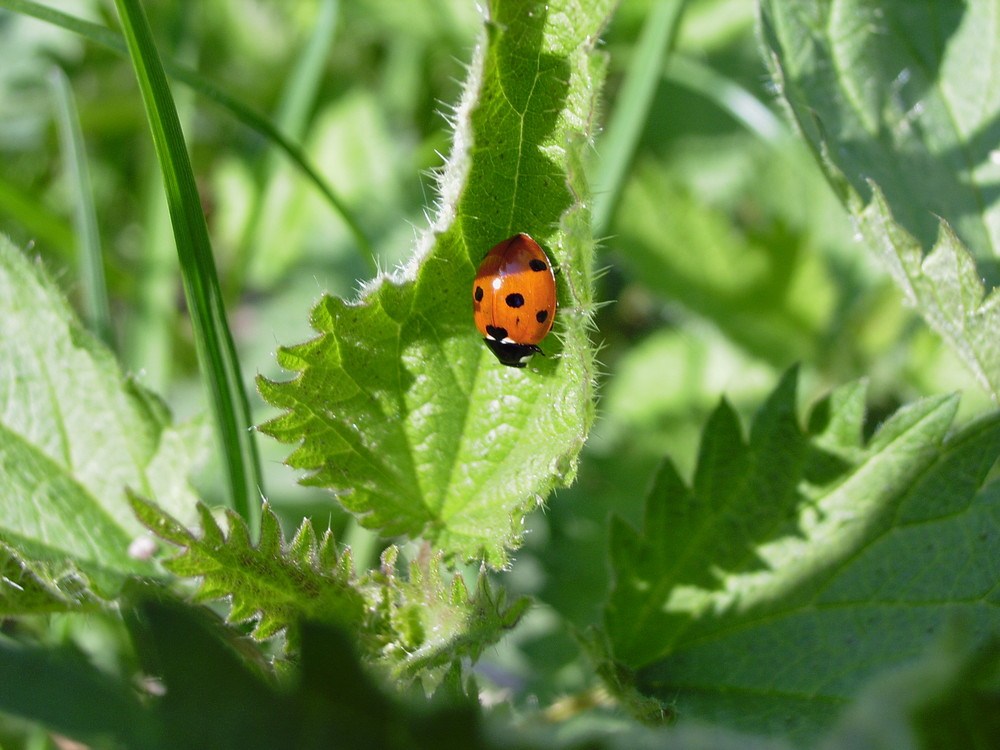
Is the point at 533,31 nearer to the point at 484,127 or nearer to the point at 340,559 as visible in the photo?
the point at 484,127

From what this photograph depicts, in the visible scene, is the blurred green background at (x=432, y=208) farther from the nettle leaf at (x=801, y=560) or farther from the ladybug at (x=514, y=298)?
the ladybug at (x=514, y=298)

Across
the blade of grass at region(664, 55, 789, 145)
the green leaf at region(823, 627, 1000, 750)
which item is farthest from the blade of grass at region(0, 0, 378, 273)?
the blade of grass at region(664, 55, 789, 145)

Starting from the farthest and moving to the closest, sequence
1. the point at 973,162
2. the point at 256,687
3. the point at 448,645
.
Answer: the point at 973,162 → the point at 448,645 → the point at 256,687

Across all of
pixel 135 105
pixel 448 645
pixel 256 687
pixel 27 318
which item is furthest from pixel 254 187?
pixel 256 687

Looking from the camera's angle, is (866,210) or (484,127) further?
(866,210)

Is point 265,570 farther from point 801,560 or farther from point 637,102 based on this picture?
point 637,102

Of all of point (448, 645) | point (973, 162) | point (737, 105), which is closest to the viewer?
point (448, 645)
